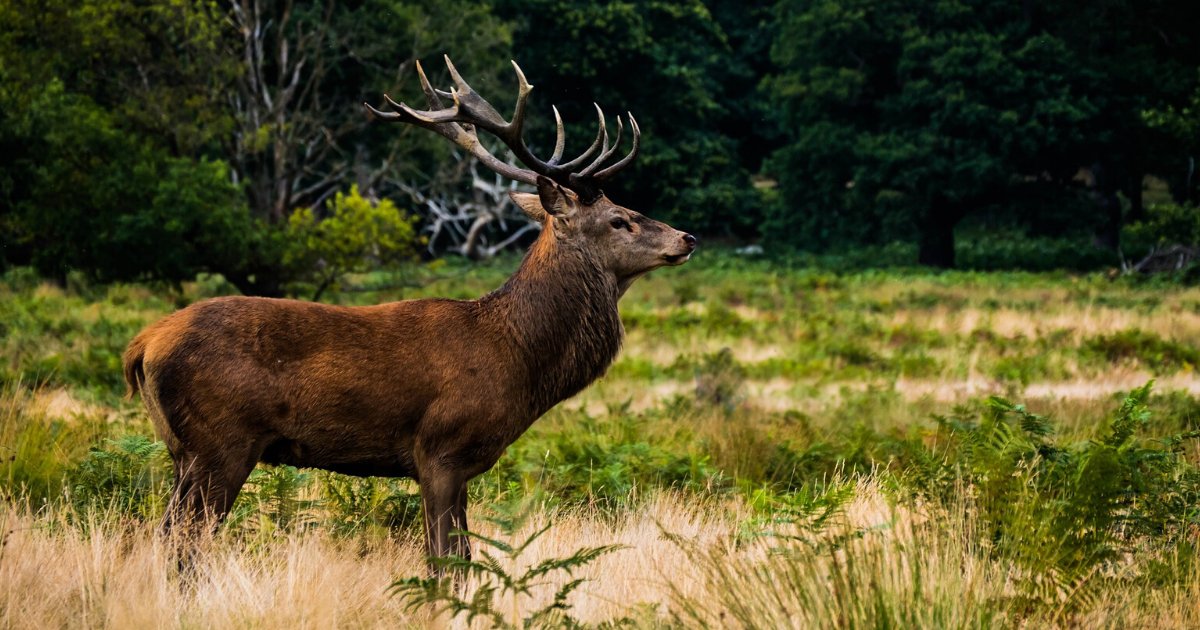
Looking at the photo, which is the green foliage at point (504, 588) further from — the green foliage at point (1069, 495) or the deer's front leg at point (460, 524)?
the green foliage at point (1069, 495)

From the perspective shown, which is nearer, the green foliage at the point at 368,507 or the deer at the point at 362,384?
the deer at the point at 362,384

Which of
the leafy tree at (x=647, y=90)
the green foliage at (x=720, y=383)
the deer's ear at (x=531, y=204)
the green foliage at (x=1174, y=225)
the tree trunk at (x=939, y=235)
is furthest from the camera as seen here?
the leafy tree at (x=647, y=90)

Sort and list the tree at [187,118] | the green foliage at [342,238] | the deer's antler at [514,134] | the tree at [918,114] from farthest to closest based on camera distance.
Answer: the tree at [918,114] < the green foliage at [342,238] < the tree at [187,118] < the deer's antler at [514,134]

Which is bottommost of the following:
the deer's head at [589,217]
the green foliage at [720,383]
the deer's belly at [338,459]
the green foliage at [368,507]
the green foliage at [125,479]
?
the green foliage at [720,383]

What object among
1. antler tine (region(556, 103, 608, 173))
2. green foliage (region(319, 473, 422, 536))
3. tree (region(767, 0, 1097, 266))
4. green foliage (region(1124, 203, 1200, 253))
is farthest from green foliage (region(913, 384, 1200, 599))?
tree (region(767, 0, 1097, 266))

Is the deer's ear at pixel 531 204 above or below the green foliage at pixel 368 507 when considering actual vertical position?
above

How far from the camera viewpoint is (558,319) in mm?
5977

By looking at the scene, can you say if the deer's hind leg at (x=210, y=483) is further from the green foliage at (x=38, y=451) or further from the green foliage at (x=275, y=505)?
the green foliage at (x=38, y=451)

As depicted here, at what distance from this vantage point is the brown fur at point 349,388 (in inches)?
202

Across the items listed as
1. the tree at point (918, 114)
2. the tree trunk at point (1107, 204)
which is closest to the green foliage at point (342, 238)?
the tree at point (918, 114)

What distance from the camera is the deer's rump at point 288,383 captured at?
5.11 meters

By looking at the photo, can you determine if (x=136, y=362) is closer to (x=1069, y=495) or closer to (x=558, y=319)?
(x=558, y=319)

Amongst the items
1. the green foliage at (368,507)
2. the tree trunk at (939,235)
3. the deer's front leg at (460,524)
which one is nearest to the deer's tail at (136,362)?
the green foliage at (368,507)

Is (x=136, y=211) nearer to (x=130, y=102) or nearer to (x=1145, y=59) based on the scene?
(x=130, y=102)
